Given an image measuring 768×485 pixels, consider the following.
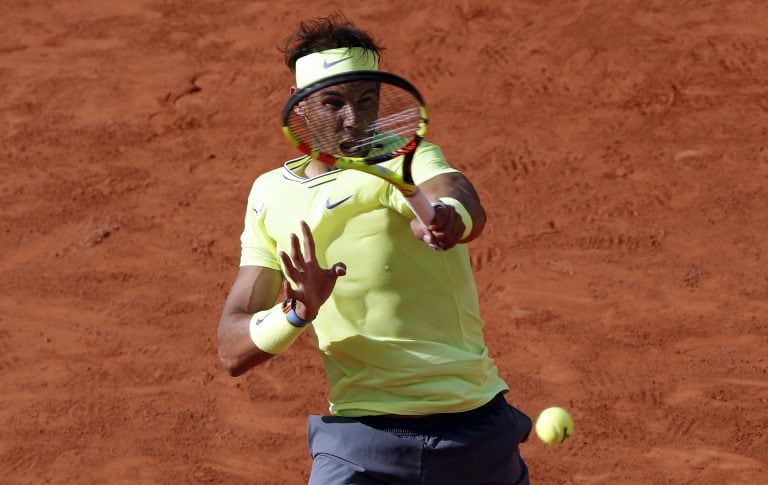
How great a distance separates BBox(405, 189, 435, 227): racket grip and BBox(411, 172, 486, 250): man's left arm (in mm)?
17

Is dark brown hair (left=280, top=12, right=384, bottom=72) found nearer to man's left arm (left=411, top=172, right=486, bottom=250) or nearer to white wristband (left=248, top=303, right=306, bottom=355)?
man's left arm (left=411, top=172, right=486, bottom=250)

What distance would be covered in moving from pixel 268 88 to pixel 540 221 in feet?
9.30

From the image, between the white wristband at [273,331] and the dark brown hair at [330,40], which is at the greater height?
the dark brown hair at [330,40]

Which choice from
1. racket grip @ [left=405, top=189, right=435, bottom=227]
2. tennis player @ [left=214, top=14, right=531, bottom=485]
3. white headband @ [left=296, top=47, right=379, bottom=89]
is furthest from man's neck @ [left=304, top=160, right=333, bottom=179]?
racket grip @ [left=405, top=189, right=435, bottom=227]

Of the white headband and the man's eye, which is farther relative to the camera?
the white headband

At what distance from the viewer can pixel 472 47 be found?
10.0 meters

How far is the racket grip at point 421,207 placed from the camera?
3.57 metres

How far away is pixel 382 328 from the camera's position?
3990 mm

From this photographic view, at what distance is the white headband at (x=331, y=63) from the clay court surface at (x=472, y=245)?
301 cm

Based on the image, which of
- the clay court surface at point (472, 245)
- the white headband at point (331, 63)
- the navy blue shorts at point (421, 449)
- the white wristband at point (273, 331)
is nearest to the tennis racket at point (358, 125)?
the white headband at point (331, 63)

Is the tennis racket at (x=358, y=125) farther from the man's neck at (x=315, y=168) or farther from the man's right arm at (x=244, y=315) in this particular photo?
the man's right arm at (x=244, y=315)

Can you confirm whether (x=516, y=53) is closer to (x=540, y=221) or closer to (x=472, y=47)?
(x=472, y=47)

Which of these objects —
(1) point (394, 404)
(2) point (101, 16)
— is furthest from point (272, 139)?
(1) point (394, 404)

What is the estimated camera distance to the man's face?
12.6ft
